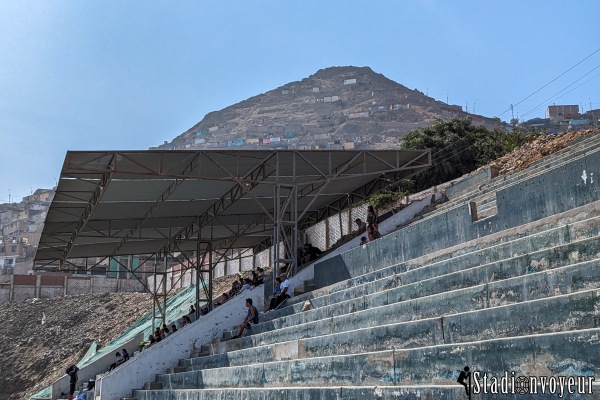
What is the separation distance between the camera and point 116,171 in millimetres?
15828

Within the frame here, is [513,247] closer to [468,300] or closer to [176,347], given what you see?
[468,300]

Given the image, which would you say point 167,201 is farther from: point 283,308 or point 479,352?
point 479,352

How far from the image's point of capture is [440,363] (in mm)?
6793

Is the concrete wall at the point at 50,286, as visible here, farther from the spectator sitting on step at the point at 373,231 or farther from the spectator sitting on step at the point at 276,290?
the spectator sitting on step at the point at 373,231

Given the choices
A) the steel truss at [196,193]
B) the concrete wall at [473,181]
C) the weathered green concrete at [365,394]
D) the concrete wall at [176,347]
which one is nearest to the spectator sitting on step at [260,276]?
the steel truss at [196,193]

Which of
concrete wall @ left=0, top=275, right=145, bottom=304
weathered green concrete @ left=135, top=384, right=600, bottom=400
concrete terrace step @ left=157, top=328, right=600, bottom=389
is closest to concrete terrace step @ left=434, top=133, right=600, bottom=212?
concrete terrace step @ left=157, top=328, right=600, bottom=389

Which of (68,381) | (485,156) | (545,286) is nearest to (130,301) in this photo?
(68,381)

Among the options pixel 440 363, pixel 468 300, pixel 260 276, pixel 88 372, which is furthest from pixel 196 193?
pixel 440 363

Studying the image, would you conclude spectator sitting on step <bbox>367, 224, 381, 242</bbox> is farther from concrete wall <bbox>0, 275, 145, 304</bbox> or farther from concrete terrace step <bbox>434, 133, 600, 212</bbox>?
concrete wall <bbox>0, 275, 145, 304</bbox>

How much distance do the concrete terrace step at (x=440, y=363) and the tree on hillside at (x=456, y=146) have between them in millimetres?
24856

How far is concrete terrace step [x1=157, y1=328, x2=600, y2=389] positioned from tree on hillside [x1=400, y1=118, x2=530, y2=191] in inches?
979

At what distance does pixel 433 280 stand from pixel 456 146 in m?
28.4

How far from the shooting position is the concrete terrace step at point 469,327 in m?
6.10

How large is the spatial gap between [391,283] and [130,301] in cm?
3070
